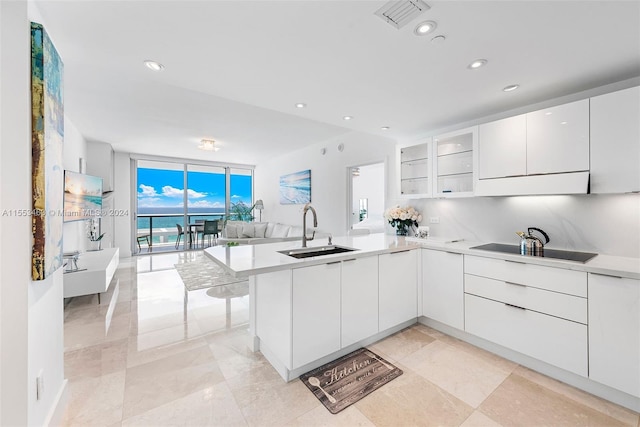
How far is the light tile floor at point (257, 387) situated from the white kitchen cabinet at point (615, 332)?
0.70 feet

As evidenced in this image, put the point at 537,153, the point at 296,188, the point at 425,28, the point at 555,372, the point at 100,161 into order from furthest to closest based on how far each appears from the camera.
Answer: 1. the point at 296,188
2. the point at 100,161
3. the point at 537,153
4. the point at 555,372
5. the point at 425,28

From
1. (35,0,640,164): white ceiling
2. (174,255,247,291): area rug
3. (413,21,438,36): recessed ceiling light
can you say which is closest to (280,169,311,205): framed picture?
(174,255,247,291): area rug

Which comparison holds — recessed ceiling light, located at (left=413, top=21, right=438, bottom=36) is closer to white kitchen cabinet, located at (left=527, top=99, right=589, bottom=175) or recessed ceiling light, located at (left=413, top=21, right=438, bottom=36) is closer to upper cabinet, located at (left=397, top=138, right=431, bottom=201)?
white kitchen cabinet, located at (left=527, top=99, right=589, bottom=175)

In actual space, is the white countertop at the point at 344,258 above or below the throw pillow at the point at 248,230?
above

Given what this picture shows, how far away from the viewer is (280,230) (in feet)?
20.7

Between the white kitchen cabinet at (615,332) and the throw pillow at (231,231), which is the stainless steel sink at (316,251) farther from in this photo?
the throw pillow at (231,231)

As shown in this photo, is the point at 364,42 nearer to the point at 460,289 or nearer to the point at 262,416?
the point at 460,289

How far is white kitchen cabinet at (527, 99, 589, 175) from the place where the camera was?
199 cm

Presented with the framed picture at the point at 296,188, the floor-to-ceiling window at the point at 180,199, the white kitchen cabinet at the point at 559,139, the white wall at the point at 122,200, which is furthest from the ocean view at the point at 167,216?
the white kitchen cabinet at the point at 559,139

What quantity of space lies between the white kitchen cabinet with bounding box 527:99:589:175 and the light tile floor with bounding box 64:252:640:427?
5.52 feet

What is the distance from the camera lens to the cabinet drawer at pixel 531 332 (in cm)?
181

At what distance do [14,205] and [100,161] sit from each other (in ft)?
18.2

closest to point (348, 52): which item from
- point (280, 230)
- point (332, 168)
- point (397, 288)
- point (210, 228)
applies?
point (397, 288)

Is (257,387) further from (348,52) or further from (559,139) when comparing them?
(559,139)
